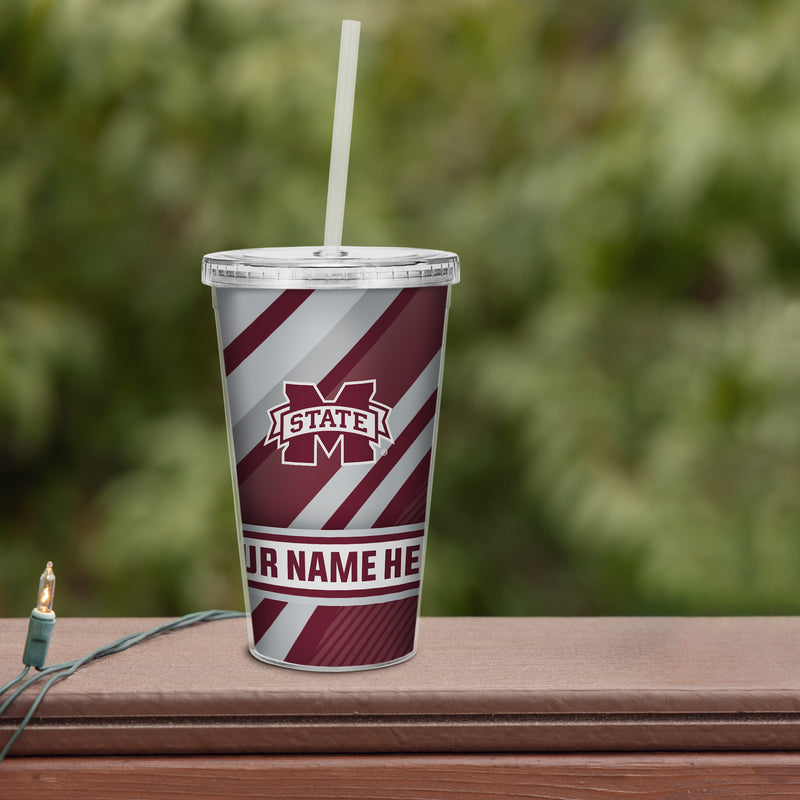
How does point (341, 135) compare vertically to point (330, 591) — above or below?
above

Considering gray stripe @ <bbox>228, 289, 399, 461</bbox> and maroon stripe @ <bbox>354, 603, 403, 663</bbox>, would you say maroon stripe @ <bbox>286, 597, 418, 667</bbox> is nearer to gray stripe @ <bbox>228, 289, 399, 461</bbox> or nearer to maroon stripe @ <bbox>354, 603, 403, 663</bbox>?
maroon stripe @ <bbox>354, 603, 403, 663</bbox>

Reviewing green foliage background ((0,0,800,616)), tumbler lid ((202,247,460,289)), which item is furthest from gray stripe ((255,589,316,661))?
green foliage background ((0,0,800,616))

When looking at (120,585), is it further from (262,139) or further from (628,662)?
(628,662)

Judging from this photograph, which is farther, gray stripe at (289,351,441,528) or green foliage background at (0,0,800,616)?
green foliage background at (0,0,800,616)

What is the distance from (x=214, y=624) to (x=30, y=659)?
0.60 ft

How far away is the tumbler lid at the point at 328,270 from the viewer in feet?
2.39

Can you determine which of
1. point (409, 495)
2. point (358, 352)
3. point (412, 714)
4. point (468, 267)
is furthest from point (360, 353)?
point (468, 267)

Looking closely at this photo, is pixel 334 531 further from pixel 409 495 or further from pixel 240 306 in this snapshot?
pixel 240 306

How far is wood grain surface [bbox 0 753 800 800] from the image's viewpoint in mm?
681

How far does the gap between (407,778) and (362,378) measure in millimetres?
255

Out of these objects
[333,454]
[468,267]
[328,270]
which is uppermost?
[328,270]

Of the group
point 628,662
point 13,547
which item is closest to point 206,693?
point 628,662

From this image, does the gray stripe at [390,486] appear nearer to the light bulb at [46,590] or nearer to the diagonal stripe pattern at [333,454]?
the diagonal stripe pattern at [333,454]

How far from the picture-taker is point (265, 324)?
2.45 feet
